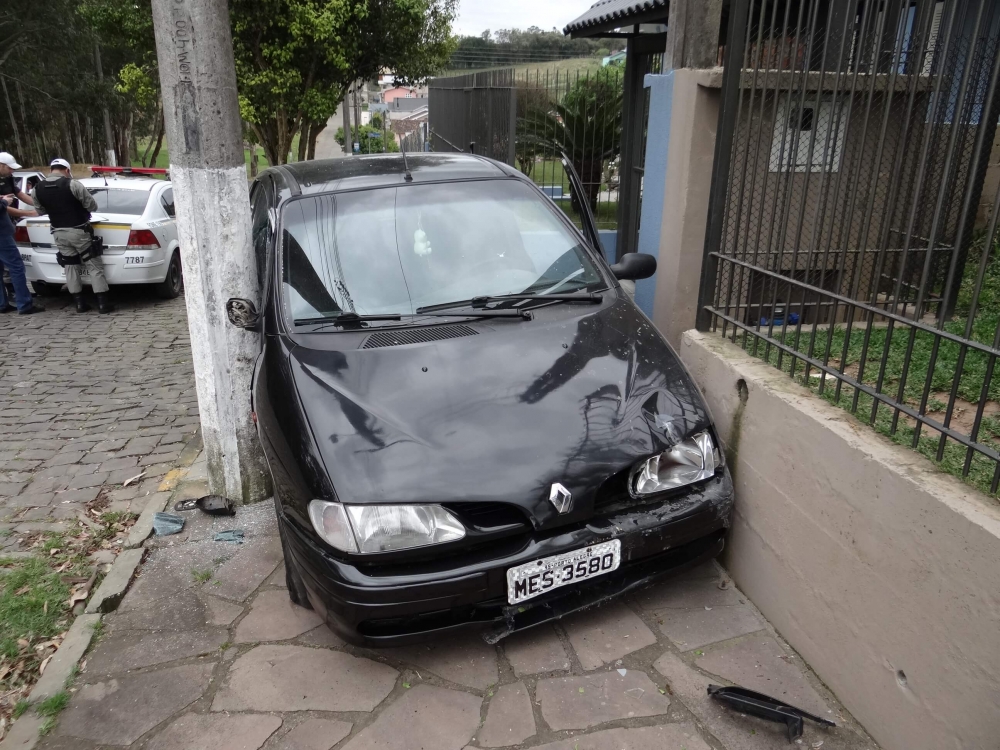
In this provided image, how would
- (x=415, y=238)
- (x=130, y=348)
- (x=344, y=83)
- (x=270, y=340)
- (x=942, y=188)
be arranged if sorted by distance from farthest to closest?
(x=344, y=83), (x=130, y=348), (x=415, y=238), (x=270, y=340), (x=942, y=188)

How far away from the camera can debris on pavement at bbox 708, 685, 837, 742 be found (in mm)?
2551

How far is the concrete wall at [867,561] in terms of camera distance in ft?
7.00

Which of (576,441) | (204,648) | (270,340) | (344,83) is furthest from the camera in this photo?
(344,83)

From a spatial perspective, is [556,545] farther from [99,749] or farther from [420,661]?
[99,749]

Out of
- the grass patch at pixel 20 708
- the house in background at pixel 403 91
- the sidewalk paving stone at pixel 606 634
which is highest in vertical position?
the house in background at pixel 403 91

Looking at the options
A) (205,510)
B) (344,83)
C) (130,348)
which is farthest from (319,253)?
(344,83)

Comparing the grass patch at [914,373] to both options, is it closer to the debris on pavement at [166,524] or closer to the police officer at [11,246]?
the debris on pavement at [166,524]

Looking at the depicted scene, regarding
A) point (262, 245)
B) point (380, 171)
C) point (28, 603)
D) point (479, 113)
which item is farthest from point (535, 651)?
point (479, 113)

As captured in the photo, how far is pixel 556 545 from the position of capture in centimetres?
274

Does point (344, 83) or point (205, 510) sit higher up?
point (344, 83)

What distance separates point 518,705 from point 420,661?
0.46 metres

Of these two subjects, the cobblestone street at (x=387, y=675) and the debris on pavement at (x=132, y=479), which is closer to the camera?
the cobblestone street at (x=387, y=675)

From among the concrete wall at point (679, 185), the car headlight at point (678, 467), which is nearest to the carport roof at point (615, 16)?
the concrete wall at point (679, 185)

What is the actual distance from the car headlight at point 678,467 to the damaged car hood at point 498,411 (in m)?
0.06
